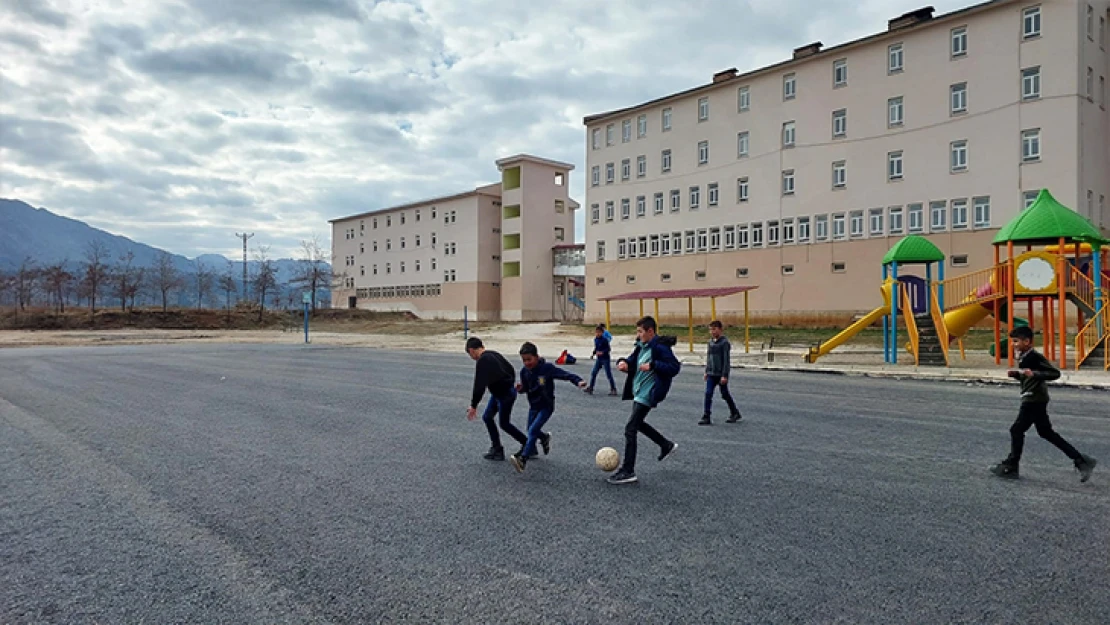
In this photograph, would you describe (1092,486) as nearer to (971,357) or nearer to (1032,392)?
(1032,392)

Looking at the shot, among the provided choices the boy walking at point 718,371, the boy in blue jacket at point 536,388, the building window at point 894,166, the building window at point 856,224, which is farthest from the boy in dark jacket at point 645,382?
the building window at point 894,166

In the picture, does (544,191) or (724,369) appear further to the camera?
(544,191)

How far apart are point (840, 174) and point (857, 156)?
1394 millimetres

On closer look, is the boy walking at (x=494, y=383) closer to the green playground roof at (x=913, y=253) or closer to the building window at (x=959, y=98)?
the green playground roof at (x=913, y=253)

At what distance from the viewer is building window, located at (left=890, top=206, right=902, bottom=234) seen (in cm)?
4088

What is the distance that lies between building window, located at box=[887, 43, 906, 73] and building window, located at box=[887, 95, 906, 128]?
66.4 inches

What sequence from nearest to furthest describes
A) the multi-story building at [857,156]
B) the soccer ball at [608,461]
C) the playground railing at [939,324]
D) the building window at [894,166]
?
the soccer ball at [608,461], the playground railing at [939,324], the multi-story building at [857,156], the building window at [894,166]

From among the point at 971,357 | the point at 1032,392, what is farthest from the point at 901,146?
the point at 1032,392

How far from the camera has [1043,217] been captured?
2189 cm

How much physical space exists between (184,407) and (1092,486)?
14.2 m

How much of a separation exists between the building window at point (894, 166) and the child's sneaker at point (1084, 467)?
37411 millimetres

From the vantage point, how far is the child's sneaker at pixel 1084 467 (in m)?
7.49

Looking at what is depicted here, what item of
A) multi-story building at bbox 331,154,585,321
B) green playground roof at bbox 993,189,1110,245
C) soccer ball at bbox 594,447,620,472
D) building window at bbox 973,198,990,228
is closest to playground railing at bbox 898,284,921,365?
green playground roof at bbox 993,189,1110,245

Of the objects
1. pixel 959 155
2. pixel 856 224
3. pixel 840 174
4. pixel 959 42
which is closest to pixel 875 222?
pixel 856 224
